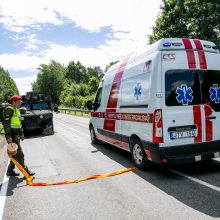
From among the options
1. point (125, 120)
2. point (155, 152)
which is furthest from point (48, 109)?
point (155, 152)

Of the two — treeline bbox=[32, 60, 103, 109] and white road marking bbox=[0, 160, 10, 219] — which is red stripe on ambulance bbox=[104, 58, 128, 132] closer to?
white road marking bbox=[0, 160, 10, 219]

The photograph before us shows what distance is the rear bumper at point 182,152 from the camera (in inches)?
237

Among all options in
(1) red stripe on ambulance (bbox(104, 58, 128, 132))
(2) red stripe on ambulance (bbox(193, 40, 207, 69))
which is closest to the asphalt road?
(1) red stripe on ambulance (bbox(104, 58, 128, 132))

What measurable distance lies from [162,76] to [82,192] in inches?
107

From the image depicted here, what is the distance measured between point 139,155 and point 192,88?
197 cm

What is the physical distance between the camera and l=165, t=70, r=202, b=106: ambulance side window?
20.0 ft

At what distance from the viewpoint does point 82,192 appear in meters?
5.67

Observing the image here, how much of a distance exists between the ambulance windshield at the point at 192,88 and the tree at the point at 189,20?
846 inches

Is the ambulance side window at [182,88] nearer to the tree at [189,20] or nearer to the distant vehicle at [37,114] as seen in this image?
the distant vehicle at [37,114]

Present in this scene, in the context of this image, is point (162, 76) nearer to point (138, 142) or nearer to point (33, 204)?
point (138, 142)

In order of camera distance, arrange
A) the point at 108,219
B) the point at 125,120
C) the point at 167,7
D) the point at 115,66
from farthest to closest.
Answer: the point at 167,7 → the point at 115,66 → the point at 125,120 → the point at 108,219

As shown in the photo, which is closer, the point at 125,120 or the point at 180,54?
the point at 180,54

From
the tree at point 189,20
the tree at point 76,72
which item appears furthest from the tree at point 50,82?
the tree at point 189,20

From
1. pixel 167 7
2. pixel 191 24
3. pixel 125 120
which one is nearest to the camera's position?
pixel 125 120
